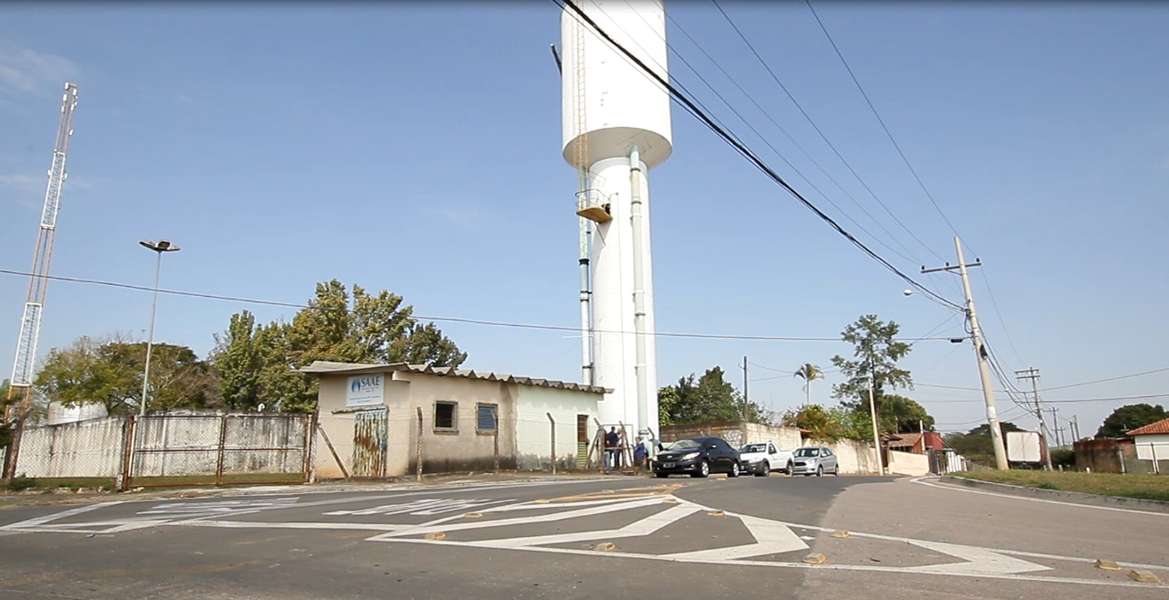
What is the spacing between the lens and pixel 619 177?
128ft

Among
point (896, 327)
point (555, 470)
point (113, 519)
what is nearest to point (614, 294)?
point (555, 470)

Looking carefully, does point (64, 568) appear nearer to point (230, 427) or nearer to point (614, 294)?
point (230, 427)

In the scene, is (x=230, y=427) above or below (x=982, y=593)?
above

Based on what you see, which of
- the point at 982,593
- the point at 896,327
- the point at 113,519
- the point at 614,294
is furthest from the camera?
the point at 896,327

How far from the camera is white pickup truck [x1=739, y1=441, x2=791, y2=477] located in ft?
100

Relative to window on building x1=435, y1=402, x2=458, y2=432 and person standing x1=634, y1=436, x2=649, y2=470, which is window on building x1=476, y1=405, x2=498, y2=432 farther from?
person standing x1=634, y1=436, x2=649, y2=470

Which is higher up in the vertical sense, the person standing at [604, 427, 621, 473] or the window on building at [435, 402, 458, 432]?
the window on building at [435, 402, 458, 432]

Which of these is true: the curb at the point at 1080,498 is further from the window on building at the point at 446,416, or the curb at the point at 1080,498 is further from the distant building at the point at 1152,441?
the distant building at the point at 1152,441

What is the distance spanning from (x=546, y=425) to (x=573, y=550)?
21.9 metres

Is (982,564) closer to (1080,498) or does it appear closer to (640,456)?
(1080,498)

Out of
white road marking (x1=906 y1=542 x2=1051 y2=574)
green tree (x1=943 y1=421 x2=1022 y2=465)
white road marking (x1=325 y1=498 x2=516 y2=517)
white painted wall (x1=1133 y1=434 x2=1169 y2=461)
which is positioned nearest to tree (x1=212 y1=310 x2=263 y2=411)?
white road marking (x1=325 y1=498 x2=516 y2=517)

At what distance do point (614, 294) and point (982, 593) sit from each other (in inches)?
1269

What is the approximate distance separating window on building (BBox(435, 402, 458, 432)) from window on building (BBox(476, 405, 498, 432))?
4.08ft

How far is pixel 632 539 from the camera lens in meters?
8.71
